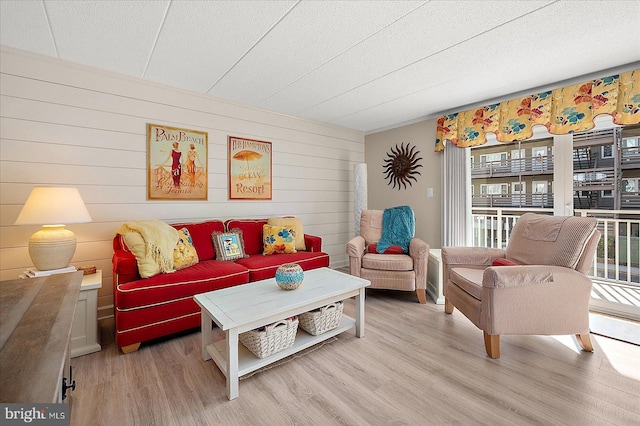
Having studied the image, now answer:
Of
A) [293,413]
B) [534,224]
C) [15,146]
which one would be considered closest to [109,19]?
[15,146]

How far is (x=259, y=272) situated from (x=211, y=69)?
1915mm

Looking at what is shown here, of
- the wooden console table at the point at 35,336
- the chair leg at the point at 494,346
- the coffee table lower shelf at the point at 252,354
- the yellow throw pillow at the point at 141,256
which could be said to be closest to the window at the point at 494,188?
the chair leg at the point at 494,346

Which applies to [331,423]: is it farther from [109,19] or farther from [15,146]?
[15,146]

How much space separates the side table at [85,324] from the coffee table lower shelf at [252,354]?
2.95 feet

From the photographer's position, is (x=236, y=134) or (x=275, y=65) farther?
(x=236, y=134)

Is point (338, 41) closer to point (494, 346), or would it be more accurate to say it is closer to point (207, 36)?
point (207, 36)

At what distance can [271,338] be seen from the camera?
176 cm

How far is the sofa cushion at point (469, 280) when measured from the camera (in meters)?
2.06

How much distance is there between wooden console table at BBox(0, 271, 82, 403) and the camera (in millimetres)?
577

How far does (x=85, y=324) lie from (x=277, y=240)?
5.77ft

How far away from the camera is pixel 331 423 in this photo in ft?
4.47

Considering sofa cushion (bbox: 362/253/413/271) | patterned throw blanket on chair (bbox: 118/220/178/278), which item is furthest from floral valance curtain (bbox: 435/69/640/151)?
patterned throw blanket on chair (bbox: 118/220/178/278)

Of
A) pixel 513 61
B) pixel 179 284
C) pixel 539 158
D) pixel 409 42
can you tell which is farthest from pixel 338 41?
pixel 539 158

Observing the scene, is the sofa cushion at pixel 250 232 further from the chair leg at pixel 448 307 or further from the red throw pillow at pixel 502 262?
the red throw pillow at pixel 502 262
